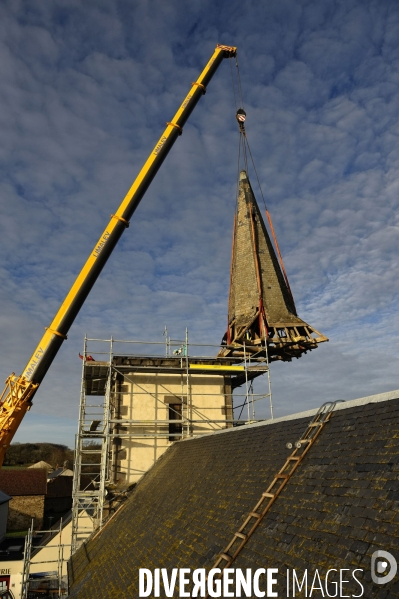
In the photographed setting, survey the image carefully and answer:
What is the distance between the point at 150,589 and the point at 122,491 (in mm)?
9874

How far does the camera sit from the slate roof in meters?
4.82

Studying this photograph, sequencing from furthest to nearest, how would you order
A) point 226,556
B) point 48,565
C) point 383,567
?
1. point 48,565
2. point 226,556
3. point 383,567

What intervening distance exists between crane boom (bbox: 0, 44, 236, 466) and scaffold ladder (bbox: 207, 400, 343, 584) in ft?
26.6

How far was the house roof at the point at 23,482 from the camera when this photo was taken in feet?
146

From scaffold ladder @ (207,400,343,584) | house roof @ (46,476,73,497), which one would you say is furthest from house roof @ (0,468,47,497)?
scaffold ladder @ (207,400,343,584)

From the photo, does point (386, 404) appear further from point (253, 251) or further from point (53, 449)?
point (53, 449)

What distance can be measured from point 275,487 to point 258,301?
1512 centimetres

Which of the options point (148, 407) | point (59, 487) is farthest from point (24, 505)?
point (148, 407)

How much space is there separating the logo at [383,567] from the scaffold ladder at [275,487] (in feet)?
8.41

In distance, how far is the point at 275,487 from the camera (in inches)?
282

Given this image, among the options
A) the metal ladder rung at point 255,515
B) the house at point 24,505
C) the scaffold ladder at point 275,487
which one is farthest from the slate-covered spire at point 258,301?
the house at point 24,505

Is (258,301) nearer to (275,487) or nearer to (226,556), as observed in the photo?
(275,487)

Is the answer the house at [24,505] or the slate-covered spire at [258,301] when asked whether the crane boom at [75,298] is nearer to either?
Answer: the slate-covered spire at [258,301]

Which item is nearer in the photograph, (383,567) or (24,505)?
(383,567)
